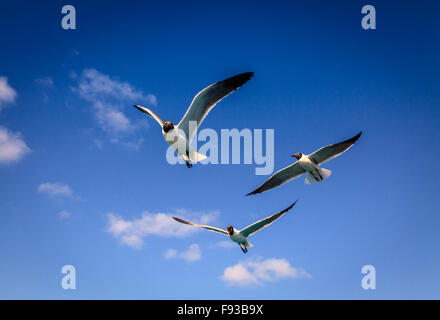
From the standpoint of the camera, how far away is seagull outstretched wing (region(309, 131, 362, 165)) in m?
8.51

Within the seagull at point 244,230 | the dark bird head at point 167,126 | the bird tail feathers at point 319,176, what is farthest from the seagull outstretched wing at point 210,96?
the bird tail feathers at point 319,176

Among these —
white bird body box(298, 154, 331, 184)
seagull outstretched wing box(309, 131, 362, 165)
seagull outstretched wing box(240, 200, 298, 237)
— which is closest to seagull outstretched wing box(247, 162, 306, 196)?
white bird body box(298, 154, 331, 184)

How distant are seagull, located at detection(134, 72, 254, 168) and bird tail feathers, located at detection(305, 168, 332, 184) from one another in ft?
9.62

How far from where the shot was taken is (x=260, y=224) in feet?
28.0

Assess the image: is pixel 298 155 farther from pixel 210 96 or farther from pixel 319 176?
pixel 210 96

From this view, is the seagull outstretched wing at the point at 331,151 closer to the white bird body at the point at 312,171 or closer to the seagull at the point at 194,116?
the white bird body at the point at 312,171

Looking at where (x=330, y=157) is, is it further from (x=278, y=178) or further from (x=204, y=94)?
(x=204, y=94)

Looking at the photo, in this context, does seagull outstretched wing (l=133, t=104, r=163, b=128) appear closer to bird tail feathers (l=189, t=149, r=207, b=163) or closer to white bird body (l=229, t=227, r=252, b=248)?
bird tail feathers (l=189, t=149, r=207, b=163)

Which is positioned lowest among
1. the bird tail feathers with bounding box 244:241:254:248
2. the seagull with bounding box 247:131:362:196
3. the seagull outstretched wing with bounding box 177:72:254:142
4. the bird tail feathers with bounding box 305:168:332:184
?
the bird tail feathers with bounding box 244:241:254:248

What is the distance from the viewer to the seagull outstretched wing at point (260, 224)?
8.20 meters
